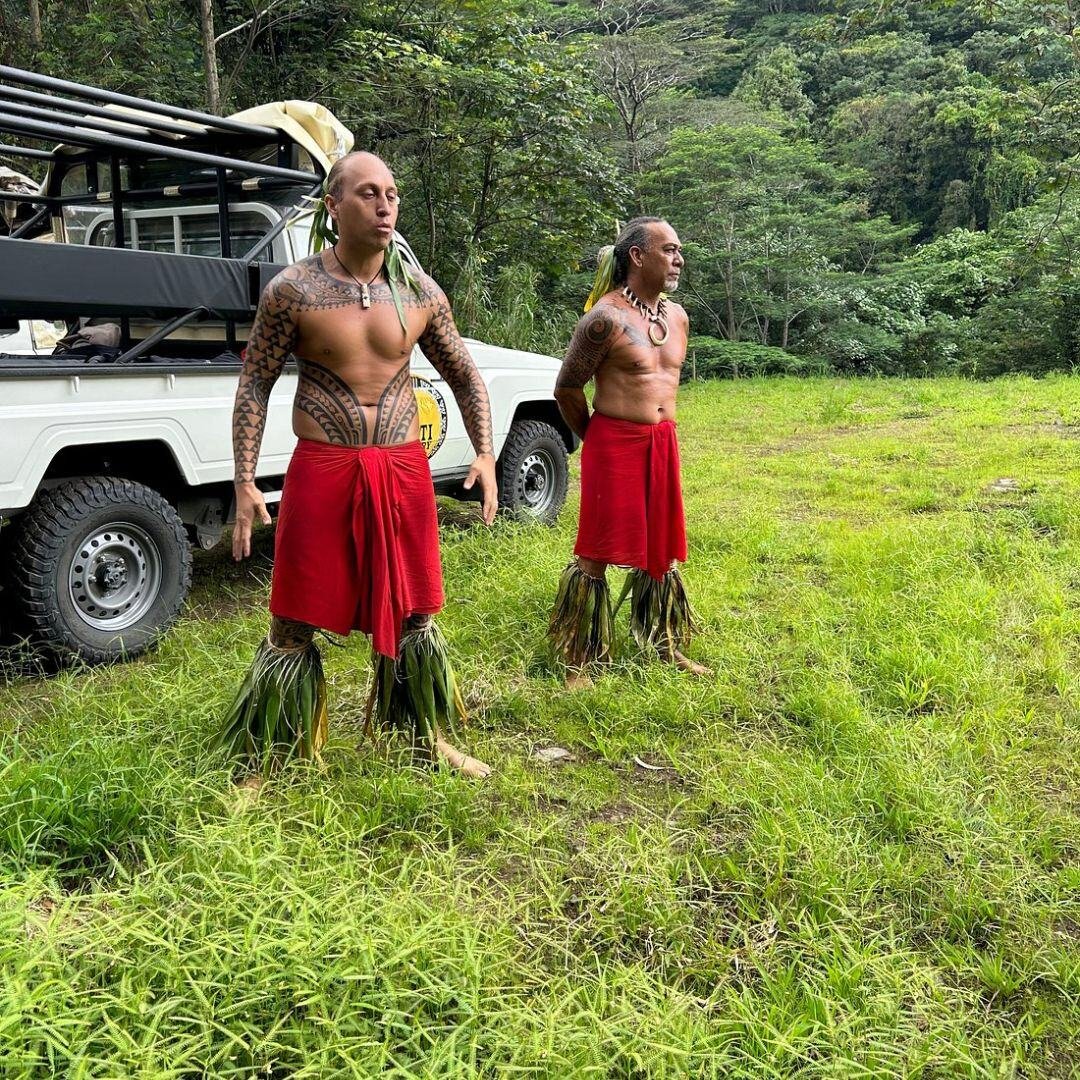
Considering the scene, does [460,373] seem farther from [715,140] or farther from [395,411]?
[715,140]

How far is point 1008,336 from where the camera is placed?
1745 cm

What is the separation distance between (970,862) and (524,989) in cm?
132

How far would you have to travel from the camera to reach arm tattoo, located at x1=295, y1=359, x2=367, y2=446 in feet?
9.32

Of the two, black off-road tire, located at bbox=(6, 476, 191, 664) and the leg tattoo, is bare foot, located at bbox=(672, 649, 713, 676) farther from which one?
black off-road tire, located at bbox=(6, 476, 191, 664)

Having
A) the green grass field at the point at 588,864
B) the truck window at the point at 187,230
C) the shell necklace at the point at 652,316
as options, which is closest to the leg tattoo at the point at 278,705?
the green grass field at the point at 588,864

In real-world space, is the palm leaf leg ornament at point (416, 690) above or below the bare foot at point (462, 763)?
above

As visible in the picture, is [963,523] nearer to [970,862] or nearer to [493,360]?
[493,360]

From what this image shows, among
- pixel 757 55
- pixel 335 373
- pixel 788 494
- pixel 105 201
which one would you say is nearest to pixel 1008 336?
pixel 788 494

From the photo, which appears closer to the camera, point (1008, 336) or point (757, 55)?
point (1008, 336)

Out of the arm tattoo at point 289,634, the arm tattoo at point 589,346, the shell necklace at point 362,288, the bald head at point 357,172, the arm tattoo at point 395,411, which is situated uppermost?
the bald head at point 357,172

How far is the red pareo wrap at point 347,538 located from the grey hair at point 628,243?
1310mm

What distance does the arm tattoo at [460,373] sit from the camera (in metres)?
3.11

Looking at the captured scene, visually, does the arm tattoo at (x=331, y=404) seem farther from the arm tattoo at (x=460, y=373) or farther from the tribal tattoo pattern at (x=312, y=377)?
the arm tattoo at (x=460, y=373)

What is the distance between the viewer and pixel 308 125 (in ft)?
16.4
